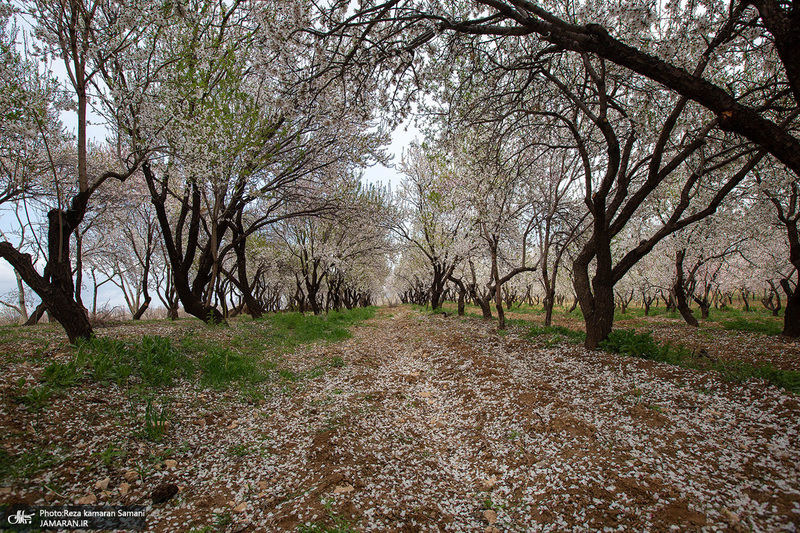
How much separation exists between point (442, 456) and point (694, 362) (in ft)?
19.3

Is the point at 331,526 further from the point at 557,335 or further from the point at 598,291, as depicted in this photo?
the point at 557,335

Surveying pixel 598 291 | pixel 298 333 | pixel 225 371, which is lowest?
pixel 298 333

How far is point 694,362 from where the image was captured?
6574 mm

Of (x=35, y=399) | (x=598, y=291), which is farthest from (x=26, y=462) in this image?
(x=598, y=291)

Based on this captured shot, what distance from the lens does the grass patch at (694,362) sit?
200 inches

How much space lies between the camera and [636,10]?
14.7 ft

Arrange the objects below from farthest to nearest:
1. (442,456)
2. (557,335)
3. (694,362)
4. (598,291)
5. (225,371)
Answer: (557,335) < (598,291) < (694,362) < (225,371) < (442,456)

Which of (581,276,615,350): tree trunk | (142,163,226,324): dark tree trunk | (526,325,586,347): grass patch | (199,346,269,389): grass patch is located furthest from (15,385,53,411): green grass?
(526,325,586,347): grass patch

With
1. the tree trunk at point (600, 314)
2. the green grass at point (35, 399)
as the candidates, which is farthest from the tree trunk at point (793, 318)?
the green grass at point (35, 399)

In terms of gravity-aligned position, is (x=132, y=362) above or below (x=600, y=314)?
below

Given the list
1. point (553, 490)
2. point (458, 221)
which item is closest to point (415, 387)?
point (553, 490)

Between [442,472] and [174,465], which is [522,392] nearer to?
[442,472]

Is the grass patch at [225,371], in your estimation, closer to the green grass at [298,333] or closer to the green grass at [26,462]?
the green grass at [26,462]

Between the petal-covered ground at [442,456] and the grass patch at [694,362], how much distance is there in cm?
30
